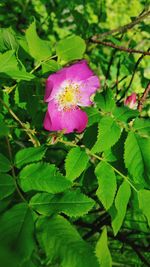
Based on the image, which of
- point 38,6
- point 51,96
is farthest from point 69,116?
point 38,6

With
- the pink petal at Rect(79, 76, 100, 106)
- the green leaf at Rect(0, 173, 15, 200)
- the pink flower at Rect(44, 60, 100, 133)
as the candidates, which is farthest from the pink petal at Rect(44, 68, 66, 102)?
the green leaf at Rect(0, 173, 15, 200)

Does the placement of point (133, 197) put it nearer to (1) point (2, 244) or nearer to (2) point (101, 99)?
(2) point (101, 99)

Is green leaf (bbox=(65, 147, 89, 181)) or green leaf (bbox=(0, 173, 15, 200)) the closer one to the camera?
green leaf (bbox=(0, 173, 15, 200))

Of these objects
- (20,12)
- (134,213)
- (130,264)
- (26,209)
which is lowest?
(130,264)

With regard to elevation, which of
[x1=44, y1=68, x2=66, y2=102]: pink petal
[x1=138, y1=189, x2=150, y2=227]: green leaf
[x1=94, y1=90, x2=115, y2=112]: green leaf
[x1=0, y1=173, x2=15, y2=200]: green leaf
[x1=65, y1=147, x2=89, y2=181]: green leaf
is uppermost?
[x1=44, y1=68, x2=66, y2=102]: pink petal

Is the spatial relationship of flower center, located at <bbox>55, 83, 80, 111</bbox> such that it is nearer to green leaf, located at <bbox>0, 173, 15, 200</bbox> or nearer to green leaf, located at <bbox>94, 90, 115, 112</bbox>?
green leaf, located at <bbox>94, 90, 115, 112</bbox>

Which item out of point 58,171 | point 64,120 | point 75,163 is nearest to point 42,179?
point 58,171
